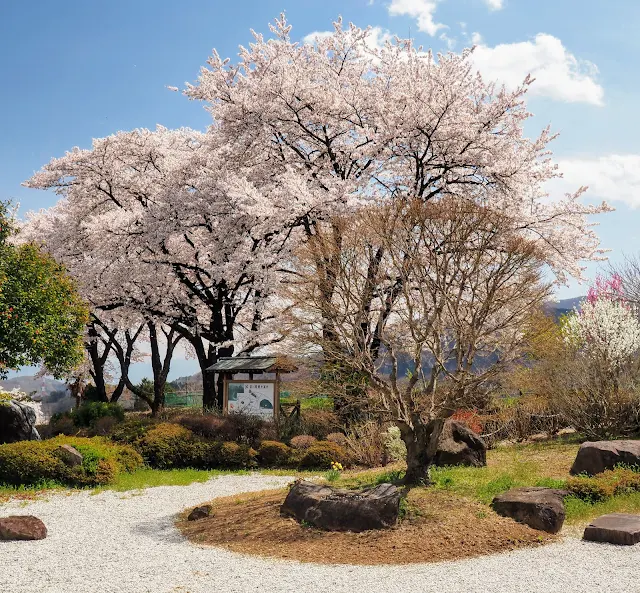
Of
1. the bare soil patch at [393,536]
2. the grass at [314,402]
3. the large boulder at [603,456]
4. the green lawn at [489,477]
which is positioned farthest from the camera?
Answer: the grass at [314,402]

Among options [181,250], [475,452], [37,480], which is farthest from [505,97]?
[37,480]

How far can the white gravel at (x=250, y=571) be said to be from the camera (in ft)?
23.8

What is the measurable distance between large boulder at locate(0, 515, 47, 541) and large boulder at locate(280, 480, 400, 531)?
12.3 ft

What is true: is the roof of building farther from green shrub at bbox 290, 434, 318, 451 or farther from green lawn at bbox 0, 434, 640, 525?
green lawn at bbox 0, 434, 640, 525

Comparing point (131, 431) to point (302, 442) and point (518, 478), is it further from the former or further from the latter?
point (518, 478)

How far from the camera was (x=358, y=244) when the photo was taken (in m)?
13.8

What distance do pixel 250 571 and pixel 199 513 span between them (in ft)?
10.7

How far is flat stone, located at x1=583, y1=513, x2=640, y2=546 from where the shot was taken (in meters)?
8.76

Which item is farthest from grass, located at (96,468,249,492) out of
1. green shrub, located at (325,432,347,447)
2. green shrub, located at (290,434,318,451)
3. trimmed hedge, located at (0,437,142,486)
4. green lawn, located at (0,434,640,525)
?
green shrub, located at (325,432,347,447)

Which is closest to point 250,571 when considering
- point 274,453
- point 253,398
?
point 274,453

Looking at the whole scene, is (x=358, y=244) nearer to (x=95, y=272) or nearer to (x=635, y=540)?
(x=635, y=540)

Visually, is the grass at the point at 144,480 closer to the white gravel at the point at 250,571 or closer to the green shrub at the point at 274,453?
the green shrub at the point at 274,453

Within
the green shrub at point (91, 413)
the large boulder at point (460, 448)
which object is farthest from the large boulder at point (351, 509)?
the green shrub at point (91, 413)

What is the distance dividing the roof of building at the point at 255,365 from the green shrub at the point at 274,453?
3.26 metres
